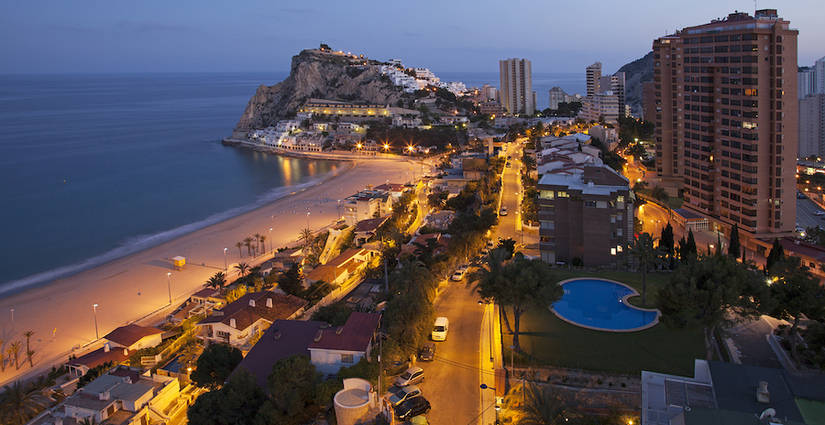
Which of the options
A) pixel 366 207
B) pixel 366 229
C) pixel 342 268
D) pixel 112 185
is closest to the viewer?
pixel 342 268

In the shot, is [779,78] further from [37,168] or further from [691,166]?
[37,168]

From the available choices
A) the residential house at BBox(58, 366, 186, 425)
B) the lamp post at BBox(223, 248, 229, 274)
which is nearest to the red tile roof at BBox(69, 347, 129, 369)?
the residential house at BBox(58, 366, 186, 425)

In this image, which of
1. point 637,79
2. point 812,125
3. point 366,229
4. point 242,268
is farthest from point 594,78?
point 242,268

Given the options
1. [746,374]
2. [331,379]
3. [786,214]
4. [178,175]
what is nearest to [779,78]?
[786,214]

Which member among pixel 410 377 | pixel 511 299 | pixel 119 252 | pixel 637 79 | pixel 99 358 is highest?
pixel 637 79

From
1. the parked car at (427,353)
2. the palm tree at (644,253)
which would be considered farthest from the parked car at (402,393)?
the palm tree at (644,253)

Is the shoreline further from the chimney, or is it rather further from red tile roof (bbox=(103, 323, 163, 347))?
the chimney

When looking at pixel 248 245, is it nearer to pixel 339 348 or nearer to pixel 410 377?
pixel 339 348
